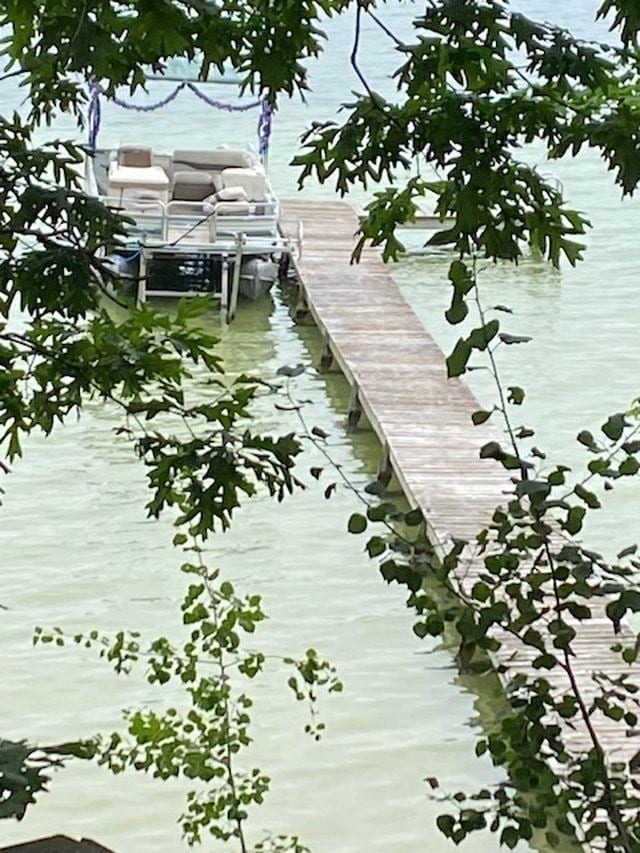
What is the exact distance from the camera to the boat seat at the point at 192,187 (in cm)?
1484

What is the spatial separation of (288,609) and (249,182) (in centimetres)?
746

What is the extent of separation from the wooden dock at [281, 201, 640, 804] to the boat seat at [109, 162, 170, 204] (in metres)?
1.29

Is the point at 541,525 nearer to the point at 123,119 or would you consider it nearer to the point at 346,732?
the point at 346,732

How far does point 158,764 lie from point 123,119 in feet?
76.5

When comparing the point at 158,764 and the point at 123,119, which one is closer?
the point at 158,764

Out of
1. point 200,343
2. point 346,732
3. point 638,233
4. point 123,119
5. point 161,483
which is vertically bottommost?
point 123,119

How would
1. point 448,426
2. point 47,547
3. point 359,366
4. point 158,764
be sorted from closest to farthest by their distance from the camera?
point 158,764
point 47,547
point 448,426
point 359,366

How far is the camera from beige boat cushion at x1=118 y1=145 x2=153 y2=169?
1539cm

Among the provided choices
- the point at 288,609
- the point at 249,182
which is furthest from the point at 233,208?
the point at 288,609

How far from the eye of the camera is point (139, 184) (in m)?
14.1

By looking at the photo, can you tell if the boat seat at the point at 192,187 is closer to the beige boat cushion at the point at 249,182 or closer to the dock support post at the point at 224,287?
the beige boat cushion at the point at 249,182

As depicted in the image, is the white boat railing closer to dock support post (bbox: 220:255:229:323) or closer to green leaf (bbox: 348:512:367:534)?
dock support post (bbox: 220:255:229:323)

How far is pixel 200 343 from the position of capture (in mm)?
2412

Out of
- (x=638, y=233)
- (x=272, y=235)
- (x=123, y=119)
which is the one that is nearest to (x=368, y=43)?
(x=123, y=119)
